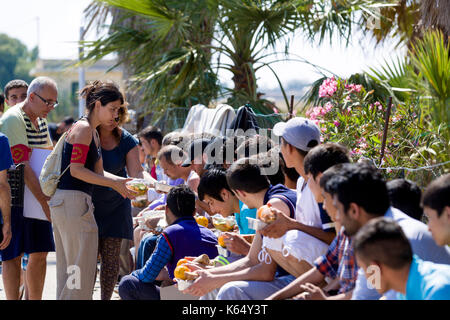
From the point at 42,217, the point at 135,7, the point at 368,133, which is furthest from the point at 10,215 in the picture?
the point at 135,7

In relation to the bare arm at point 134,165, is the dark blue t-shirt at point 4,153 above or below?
above

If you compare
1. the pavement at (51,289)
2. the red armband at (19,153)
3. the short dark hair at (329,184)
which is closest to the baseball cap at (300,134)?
the short dark hair at (329,184)

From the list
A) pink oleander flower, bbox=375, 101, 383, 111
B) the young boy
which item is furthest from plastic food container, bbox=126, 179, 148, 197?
pink oleander flower, bbox=375, 101, 383, 111

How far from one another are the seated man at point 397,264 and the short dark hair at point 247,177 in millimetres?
1446

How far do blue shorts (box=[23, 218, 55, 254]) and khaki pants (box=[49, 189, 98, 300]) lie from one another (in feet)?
2.21

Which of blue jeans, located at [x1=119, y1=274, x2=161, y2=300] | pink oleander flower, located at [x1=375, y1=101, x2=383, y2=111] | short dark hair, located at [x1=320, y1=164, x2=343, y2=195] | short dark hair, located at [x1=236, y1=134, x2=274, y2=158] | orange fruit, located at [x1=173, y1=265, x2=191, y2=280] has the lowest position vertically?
blue jeans, located at [x1=119, y1=274, x2=161, y2=300]

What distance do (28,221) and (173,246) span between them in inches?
64.0

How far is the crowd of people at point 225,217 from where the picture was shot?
2.73m

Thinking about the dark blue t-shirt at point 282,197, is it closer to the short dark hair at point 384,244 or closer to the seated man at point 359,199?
the seated man at point 359,199

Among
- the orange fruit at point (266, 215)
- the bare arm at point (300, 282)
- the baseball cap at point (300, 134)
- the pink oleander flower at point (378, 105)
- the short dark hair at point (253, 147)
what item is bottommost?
the bare arm at point (300, 282)

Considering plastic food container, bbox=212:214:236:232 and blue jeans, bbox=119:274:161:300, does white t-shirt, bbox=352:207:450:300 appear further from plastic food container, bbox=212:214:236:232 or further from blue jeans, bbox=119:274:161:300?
blue jeans, bbox=119:274:161:300

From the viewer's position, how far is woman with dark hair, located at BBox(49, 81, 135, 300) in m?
4.62
